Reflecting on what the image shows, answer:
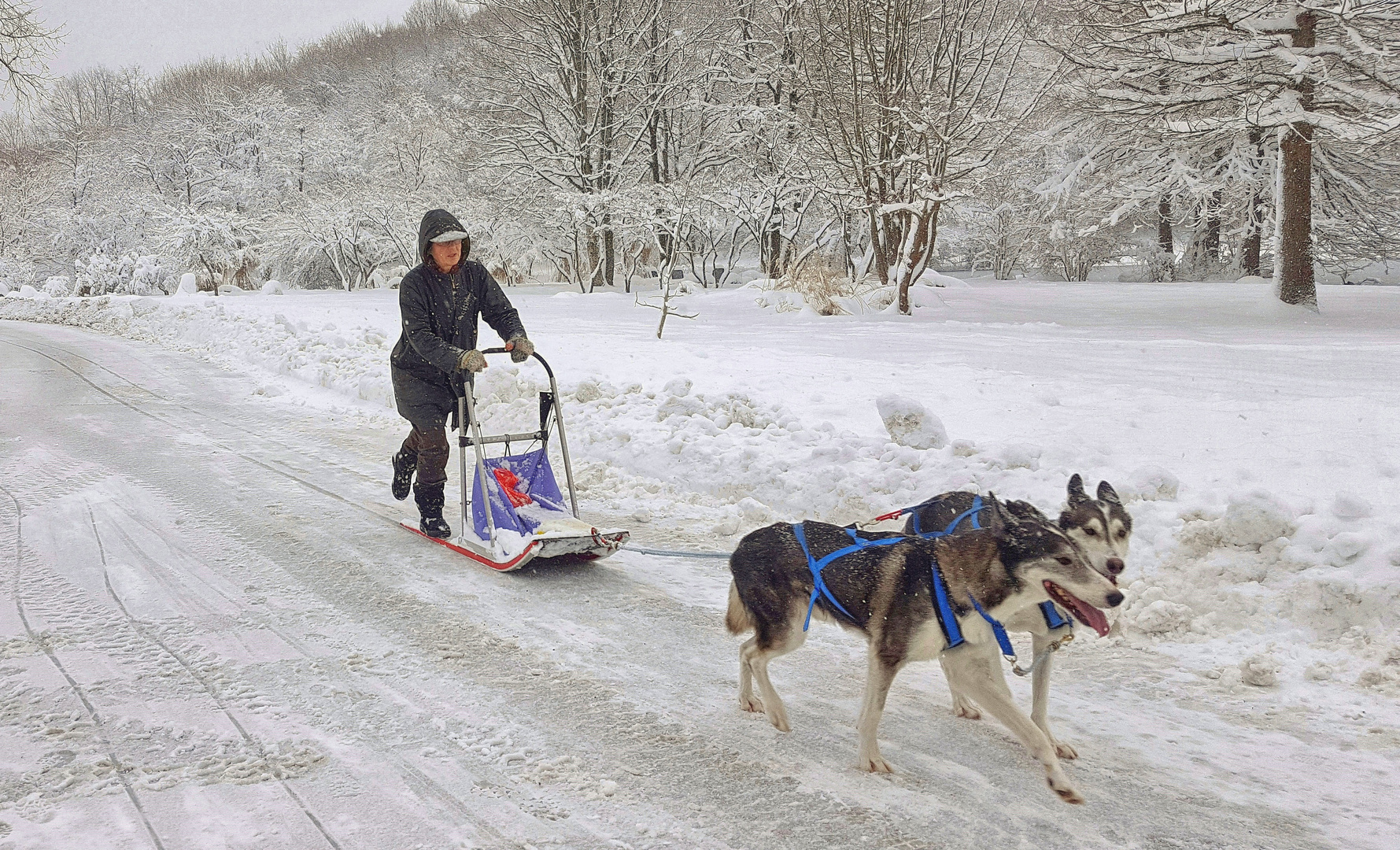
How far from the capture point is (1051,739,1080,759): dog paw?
11.2ft

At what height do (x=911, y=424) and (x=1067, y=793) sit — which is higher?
(x=911, y=424)

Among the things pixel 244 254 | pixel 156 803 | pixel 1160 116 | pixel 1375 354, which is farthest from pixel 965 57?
pixel 244 254

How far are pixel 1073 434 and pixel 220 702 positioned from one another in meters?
5.79

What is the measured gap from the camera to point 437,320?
6.15m

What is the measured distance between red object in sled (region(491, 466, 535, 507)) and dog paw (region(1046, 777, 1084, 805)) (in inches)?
142

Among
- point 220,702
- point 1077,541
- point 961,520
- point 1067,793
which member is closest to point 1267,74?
point 961,520

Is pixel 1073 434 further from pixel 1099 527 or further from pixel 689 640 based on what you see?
pixel 689 640

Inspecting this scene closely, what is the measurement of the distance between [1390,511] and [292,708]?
5.57m

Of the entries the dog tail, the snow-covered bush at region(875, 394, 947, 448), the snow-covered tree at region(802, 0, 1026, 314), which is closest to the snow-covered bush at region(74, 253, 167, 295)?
the snow-covered tree at region(802, 0, 1026, 314)

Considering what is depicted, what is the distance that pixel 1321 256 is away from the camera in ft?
83.2

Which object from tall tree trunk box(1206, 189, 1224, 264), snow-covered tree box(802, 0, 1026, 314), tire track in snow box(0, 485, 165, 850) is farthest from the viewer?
tall tree trunk box(1206, 189, 1224, 264)

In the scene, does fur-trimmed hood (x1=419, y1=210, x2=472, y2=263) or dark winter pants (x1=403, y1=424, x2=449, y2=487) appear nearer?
fur-trimmed hood (x1=419, y1=210, x2=472, y2=263)

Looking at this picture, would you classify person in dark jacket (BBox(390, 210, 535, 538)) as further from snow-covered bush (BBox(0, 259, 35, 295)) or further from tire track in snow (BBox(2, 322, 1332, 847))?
snow-covered bush (BBox(0, 259, 35, 295))

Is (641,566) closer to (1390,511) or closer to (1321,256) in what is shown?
(1390,511)
